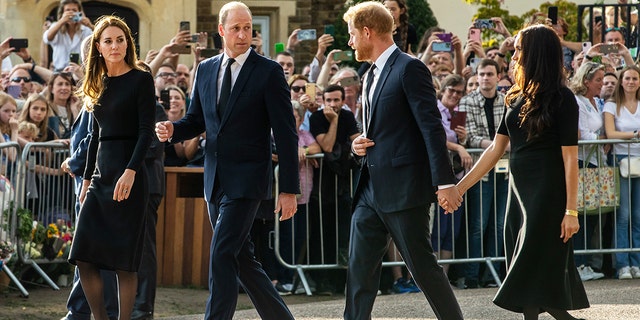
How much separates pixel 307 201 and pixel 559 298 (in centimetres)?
465

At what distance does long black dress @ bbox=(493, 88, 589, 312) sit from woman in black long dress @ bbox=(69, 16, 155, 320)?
7.17 feet

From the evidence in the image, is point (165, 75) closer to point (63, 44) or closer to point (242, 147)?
point (63, 44)

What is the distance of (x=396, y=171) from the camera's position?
693 cm

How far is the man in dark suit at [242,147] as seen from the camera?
23.7ft

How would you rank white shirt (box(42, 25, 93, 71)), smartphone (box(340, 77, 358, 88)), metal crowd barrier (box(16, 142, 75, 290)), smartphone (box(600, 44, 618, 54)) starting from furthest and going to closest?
white shirt (box(42, 25, 93, 71)), smartphone (box(600, 44, 618, 54)), smartphone (box(340, 77, 358, 88)), metal crowd barrier (box(16, 142, 75, 290))

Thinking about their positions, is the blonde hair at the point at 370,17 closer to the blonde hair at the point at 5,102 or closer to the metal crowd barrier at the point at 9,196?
the metal crowd barrier at the point at 9,196

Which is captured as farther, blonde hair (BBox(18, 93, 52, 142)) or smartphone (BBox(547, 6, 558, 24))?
smartphone (BBox(547, 6, 558, 24))

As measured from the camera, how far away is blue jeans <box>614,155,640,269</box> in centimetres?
1183

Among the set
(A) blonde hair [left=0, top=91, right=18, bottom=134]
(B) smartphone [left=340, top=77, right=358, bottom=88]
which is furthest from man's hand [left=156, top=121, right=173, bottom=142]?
(B) smartphone [left=340, top=77, right=358, bottom=88]

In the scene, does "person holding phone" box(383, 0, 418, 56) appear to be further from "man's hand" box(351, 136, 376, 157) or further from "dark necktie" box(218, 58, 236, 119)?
"man's hand" box(351, 136, 376, 157)

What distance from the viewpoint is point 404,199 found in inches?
271

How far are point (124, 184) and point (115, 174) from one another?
5.2 inches

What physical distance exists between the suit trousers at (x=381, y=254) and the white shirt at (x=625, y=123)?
5311mm

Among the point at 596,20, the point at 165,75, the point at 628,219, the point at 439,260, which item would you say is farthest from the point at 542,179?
the point at 596,20
